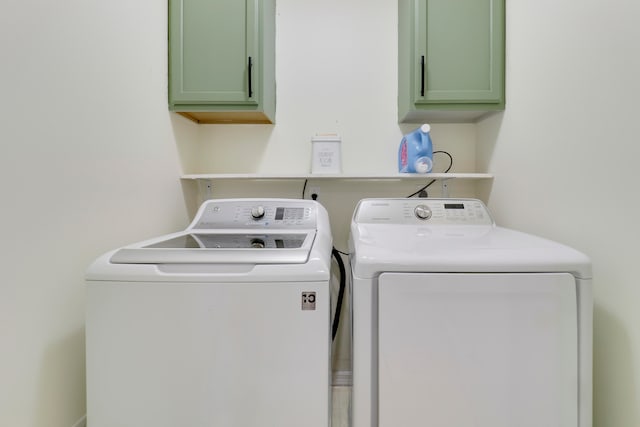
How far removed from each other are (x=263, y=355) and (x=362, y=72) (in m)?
1.68

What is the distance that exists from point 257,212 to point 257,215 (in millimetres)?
15

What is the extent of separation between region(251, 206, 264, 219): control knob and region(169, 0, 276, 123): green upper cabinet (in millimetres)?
540

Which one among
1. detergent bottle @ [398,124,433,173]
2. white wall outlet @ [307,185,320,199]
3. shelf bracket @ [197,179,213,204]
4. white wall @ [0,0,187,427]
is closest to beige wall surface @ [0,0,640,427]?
white wall @ [0,0,187,427]

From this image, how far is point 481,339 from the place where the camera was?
2.87 ft

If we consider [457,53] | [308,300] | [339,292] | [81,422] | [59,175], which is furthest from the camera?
[339,292]

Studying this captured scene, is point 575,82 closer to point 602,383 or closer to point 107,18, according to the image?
point 602,383

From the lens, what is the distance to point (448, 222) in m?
1.46

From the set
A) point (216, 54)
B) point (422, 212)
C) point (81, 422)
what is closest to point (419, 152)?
point (422, 212)

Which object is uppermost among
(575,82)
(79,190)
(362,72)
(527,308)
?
(362,72)

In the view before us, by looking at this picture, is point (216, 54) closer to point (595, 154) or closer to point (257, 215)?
point (257, 215)

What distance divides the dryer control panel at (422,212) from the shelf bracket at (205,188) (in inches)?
38.5

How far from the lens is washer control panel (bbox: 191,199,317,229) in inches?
57.1

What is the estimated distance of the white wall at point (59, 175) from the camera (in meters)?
0.86

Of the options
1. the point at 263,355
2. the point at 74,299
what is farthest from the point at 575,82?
the point at 74,299
